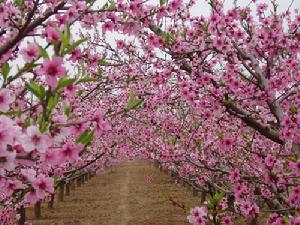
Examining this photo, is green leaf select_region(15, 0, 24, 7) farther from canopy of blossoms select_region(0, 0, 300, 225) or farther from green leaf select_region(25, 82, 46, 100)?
green leaf select_region(25, 82, 46, 100)

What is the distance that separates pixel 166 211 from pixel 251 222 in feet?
20.6

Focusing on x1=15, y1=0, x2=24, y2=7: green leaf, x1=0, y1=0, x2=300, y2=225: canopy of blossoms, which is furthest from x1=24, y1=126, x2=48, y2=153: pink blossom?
x1=15, y1=0, x2=24, y2=7: green leaf

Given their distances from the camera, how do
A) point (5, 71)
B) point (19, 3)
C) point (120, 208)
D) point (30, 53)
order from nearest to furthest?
point (5, 71), point (30, 53), point (19, 3), point (120, 208)

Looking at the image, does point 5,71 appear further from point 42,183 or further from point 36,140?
point 42,183

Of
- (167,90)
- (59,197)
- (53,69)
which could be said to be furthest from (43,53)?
(59,197)

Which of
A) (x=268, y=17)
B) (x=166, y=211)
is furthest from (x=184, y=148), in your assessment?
(x=166, y=211)

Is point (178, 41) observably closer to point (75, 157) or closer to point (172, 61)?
point (172, 61)

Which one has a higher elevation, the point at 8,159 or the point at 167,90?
the point at 167,90

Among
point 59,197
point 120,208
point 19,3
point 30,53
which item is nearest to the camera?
point 30,53

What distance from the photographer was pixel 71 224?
662 inches

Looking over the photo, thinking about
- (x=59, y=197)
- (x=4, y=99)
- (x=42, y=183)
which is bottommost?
(x=42, y=183)

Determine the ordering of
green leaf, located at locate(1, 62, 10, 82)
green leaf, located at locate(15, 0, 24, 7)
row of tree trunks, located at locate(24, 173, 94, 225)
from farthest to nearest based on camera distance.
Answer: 1. row of tree trunks, located at locate(24, 173, 94, 225)
2. green leaf, located at locate(15, 0, 24, 7)
3. green leaf, located at locate(1, 62, 10, 82)

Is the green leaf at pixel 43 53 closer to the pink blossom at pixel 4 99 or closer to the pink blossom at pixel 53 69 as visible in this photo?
the pink blossom at pixel 53 69

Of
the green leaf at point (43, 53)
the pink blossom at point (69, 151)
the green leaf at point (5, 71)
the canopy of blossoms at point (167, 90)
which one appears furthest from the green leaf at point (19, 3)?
the pink blossom at point (69, 151)
